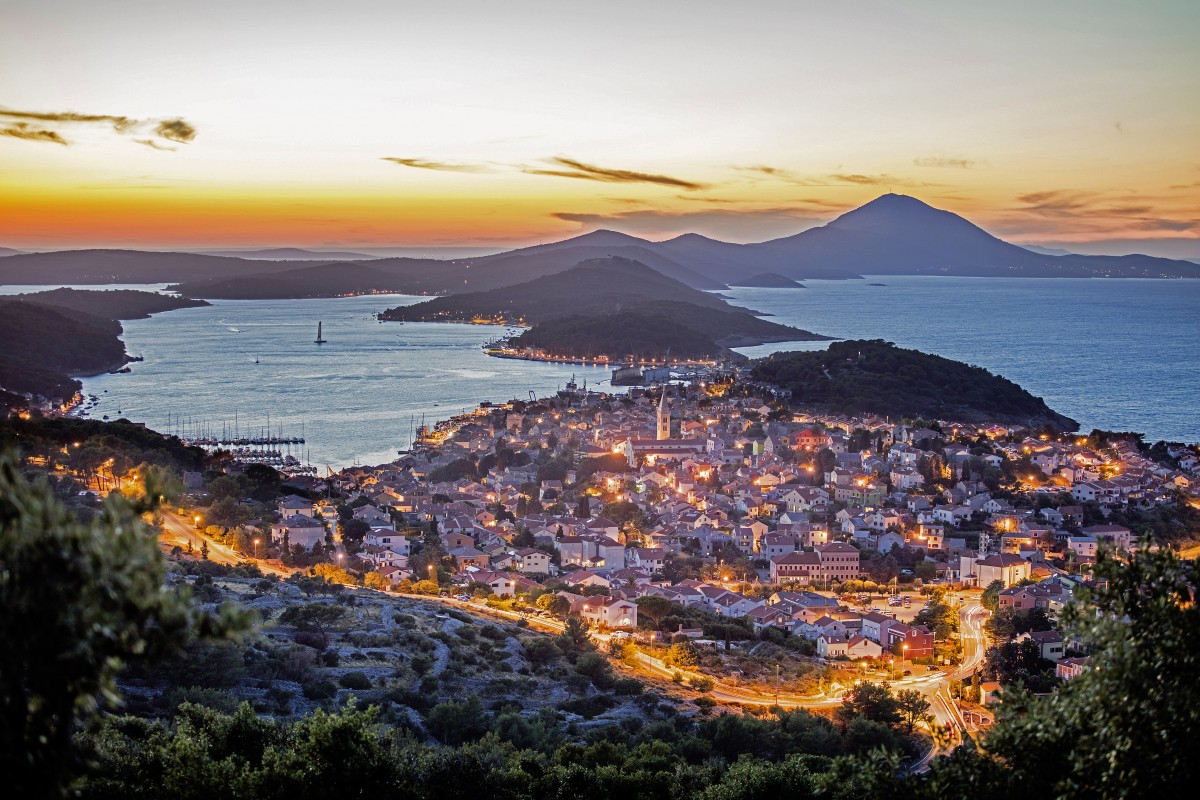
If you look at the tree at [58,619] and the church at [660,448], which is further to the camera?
the church at [660,448]

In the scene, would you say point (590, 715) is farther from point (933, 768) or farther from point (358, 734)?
point (933, 768)

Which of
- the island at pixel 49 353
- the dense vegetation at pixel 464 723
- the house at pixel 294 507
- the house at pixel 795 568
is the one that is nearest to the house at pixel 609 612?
the dense vegetation at pixel 464 723

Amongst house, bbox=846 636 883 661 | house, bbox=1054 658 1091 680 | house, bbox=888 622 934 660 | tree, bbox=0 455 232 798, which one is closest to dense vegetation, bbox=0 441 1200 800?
tree, bbox=0 455 232 798

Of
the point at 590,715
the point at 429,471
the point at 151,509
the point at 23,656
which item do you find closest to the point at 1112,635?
the point at 151,509

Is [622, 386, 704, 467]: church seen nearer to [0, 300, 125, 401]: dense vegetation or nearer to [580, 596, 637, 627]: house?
[580, 596, 637, 627]: house

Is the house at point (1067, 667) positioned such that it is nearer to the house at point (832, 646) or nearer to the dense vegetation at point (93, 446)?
the house at point (832, 646)

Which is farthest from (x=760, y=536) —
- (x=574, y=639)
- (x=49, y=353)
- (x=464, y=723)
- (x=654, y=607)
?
(x=49, y=353)
